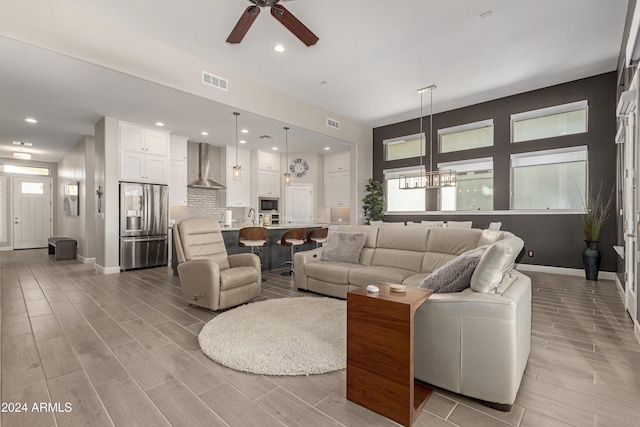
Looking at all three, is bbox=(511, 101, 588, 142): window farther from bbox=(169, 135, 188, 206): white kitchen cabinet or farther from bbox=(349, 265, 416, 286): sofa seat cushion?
bbox=(169, 135, 188, 206): white kitchen cabinet

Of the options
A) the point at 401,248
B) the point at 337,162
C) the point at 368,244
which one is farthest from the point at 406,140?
the point at 401,248

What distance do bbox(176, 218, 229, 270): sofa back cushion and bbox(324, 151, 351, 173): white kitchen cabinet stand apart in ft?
17.7

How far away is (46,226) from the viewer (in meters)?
9.98

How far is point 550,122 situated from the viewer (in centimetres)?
567

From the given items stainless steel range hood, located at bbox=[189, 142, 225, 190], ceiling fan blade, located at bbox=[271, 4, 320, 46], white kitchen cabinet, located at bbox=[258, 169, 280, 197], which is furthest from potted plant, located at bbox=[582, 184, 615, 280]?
stainless steel range hood, located at bbox=[189, 142, 225, 190]

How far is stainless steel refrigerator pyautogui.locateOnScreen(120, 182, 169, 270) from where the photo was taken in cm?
578

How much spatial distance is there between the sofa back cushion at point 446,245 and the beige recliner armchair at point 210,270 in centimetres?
214

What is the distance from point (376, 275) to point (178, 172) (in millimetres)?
5958

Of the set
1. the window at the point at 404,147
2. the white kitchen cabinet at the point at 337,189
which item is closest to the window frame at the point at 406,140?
the window at the point at 404,147

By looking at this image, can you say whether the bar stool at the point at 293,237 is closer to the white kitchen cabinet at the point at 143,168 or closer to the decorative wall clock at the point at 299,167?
the white kitchen cabinet at the point at 143,168

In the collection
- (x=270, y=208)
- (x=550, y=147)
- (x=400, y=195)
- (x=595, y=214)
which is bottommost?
(x=595, y=214)

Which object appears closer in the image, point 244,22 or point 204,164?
point 244,22

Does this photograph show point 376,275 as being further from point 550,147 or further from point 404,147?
point 404,147

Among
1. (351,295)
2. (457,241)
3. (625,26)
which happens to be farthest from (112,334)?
(625,26)
